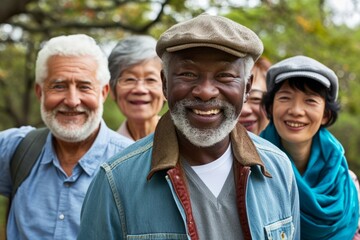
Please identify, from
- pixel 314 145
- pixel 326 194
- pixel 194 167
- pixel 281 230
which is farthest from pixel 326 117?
pixel 194 167

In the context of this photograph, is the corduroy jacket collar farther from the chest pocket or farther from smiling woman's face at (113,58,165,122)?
smiling woman's face at (113,58,165,122)

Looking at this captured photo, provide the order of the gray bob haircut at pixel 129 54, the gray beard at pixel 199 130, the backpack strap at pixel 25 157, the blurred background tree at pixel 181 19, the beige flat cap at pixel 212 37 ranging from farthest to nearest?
the blurred background tree at pixel 181 19 → the gray bob haircut at pixel 129 54 → the backpack strap at pixel 25 157 → the gray beard at pixel 199 130 → the beige flat cap at pixel 212 37

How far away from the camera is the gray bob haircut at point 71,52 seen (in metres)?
3.52

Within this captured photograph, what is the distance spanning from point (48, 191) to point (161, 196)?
3.66 feet

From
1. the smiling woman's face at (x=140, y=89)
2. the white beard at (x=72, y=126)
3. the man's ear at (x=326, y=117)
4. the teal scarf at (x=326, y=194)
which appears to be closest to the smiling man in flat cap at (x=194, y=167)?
the teal scarf at (x=326, y=194)

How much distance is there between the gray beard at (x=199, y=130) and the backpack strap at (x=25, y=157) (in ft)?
4.01

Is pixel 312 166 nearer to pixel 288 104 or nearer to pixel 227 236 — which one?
pixel 288 104

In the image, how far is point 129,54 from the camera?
4.34 metres

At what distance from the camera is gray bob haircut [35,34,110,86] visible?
138 inches

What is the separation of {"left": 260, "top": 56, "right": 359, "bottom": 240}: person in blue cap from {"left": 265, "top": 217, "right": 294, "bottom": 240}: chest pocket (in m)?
0.60

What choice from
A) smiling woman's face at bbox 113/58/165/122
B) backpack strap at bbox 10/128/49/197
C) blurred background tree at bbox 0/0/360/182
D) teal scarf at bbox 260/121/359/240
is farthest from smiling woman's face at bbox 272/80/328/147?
blurred background tree at bbox 0/0/360/182

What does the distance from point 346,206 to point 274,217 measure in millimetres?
939

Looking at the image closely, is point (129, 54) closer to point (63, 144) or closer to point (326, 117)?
point (63, 144)

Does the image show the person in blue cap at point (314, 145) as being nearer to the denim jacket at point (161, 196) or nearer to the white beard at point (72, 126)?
the denim jacket at point (161, 196)
